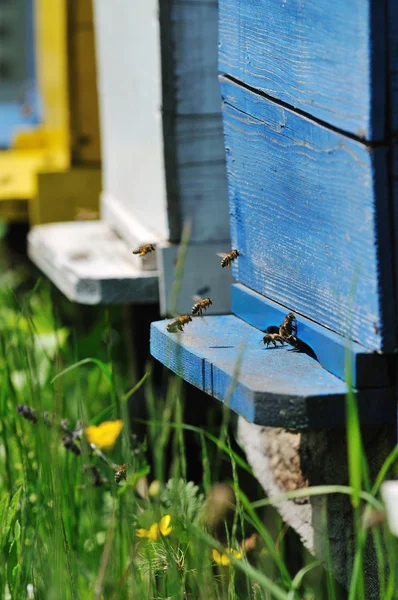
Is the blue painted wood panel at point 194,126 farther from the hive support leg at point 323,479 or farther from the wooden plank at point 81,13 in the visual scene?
the wooden plank at point 81,13

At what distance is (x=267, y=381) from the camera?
1446mm

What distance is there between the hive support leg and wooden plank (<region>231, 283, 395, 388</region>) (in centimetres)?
14

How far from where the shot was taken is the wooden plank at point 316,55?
1.30 meters

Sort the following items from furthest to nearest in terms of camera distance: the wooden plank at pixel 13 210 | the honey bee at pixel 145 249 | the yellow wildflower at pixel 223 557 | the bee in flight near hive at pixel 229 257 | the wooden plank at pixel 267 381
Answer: the wooden plank at pixel 13 210 → the honey bee at pixel 145 249 → the bee in flight near hive at pixel 229 257 → the yellow wildflower at pixel 223 557 → the wooden plank at pixel 267 381

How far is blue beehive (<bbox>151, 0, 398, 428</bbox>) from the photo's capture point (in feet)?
4.37

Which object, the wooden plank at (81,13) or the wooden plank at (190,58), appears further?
the wooden plank at (81,13)

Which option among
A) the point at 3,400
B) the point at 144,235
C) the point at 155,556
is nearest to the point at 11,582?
the point at 155,556

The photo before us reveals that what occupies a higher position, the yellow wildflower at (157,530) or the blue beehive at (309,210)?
the blue beehive at (309,210)

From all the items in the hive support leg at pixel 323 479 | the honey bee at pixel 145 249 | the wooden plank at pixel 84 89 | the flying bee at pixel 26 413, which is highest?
the wooden plank at pixel 84 89

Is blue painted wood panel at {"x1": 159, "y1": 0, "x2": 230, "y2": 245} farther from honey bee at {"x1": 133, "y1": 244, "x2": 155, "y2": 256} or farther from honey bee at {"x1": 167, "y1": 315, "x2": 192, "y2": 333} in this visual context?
honey bee at {"x1": 167, "y1": 315, "x2": 192, "y2": 333}

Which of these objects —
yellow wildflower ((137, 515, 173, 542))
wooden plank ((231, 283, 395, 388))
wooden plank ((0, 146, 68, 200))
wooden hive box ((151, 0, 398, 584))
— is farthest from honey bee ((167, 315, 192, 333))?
wooden plank ((0, 146, 68, 200))

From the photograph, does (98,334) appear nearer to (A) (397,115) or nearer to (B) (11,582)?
(B) (11,582)

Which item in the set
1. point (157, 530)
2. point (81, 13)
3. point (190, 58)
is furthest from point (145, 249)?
point (81, 13)

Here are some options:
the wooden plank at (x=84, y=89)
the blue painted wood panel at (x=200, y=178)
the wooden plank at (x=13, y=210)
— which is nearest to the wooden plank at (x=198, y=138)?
the blue painted wood panel at (x=200, y=178)
